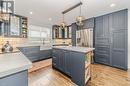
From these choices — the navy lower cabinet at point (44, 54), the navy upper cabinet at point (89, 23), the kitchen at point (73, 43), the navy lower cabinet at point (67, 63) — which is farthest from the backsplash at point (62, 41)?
the navy lower cabinet at point (67, 63)

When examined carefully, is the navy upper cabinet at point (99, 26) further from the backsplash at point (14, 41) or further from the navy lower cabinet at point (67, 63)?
the backsplash at point (14, 41)

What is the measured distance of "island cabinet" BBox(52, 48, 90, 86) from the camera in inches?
105

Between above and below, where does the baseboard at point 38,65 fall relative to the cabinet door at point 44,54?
below

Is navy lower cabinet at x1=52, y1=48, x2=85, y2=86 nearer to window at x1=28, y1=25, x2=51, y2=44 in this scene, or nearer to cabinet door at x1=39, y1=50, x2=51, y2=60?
cabinet door at x1=39, y1=50, x2=51, y2=60

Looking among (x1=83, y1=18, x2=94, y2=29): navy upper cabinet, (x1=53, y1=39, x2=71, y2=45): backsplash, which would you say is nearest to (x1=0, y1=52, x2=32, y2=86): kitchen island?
(x1=83, y1=18, x2=94, y2=29): navy upper cabinet

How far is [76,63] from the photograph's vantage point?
2.88 meters

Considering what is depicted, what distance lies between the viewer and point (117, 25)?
439 cm

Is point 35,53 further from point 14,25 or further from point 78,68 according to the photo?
point 78,68

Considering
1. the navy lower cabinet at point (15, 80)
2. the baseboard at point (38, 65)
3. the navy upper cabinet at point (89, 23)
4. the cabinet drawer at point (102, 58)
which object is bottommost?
the baseboard at point (38, 65)

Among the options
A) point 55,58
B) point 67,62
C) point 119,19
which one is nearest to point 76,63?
point 67,62

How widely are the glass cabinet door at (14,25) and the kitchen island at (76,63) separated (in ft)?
7.42

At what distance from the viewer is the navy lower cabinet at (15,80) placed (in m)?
0.78

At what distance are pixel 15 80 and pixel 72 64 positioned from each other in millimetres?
2310

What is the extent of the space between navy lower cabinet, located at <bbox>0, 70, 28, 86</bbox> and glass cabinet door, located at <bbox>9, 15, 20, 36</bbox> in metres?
4.33
